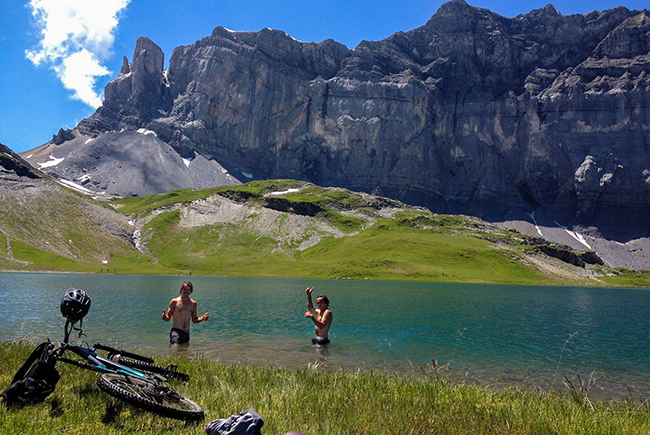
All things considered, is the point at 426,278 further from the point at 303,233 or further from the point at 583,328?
the point at 583,328

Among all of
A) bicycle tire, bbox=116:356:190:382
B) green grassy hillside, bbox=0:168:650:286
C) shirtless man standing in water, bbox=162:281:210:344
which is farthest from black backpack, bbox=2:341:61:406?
green grassy hillside, bbox=0:168:650:286

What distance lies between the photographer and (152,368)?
9.95 meters

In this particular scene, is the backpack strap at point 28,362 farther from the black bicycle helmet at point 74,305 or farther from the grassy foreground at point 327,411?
the grassy foreground at point 327,411

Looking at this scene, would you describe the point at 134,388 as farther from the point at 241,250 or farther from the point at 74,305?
the point at 241,250

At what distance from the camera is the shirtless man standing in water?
64.7ft

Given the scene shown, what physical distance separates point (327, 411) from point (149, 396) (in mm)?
3714

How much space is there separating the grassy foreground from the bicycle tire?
1.23 feet

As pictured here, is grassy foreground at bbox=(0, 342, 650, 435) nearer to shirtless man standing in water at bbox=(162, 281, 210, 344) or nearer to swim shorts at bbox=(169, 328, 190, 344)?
shirtless man standing in water at bbox=(162, 281, 210, 344)

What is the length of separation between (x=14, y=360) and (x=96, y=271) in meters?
131

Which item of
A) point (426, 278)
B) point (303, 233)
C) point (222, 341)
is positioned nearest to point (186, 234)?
point (303, 233)

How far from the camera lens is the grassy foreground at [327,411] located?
24.3 feet

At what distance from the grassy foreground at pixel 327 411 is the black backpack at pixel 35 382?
27 centimetres

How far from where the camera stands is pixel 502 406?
9.38m

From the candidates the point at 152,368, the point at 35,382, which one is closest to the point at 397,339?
the point at 152,368
